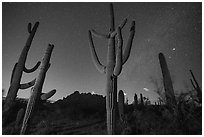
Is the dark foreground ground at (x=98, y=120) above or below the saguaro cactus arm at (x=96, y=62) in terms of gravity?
below

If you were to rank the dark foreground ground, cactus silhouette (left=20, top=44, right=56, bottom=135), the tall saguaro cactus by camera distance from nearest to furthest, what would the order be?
the tall saguaro cactus
cactus silhouette (left=20, top=44, right=56, bottom=135)
the dark foreground ground

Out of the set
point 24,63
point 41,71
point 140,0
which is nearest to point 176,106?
point 140,0

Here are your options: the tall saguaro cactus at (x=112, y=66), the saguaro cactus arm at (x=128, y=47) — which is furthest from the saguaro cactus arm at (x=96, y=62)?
the saguaro cactus arm at (x=128, y=47)

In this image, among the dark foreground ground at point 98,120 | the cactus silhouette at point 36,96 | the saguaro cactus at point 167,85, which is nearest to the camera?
the cactus silhouette at point 36,96

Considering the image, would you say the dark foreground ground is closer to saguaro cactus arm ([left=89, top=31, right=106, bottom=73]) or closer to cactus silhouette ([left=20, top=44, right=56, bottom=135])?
cactus silhouette ([left=20, top=44, right=56, bottom=135])

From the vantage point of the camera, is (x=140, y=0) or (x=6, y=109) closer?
(x=6, y=109)

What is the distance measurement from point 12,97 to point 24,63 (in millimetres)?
1149

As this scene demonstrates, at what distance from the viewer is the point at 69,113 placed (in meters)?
9.67

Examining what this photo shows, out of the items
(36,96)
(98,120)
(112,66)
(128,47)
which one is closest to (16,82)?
(36,96)

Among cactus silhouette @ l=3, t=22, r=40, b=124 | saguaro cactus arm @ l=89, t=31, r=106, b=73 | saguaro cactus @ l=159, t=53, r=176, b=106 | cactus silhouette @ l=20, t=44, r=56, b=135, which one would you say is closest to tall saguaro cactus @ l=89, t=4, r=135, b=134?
saguaro cactus arm @ l=89, t=31, r=106, b=73

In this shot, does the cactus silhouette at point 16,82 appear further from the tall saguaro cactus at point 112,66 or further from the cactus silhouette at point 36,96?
the tall saguaro cactus at point 112,66

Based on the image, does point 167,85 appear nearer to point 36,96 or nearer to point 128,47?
point 128,47

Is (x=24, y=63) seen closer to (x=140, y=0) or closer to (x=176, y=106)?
(x=140, y=0)

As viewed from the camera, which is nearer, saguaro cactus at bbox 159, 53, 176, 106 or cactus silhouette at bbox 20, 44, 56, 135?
cactus silhouette at bbox 20, 44, 56, 135
